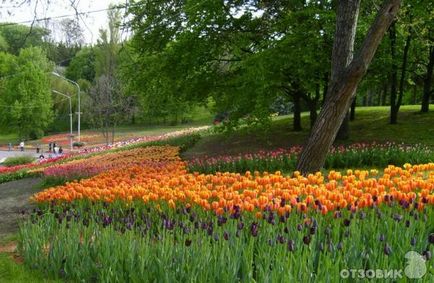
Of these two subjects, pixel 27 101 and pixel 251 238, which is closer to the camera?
pixel 251 238

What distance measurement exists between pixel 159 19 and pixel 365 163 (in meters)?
9.70

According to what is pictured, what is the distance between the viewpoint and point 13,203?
37.5 feet

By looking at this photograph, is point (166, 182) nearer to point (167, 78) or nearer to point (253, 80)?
point (253, 80)

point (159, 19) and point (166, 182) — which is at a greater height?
point (159, 19)

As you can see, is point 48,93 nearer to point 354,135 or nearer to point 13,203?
point 354,135

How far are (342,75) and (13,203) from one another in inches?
313

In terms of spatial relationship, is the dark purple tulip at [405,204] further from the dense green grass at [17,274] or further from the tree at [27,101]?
the tree at [27,101]

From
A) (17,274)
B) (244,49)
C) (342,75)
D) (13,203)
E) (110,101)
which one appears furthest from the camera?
(110,101)

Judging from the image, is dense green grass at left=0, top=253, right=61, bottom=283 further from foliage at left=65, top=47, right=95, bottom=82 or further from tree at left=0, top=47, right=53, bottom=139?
foliage at left=65, top=47, right=95, bottom=82

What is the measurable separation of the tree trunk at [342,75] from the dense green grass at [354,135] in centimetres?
690

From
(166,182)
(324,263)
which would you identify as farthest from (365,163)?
(324,263)

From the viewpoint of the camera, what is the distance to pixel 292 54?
14500mm

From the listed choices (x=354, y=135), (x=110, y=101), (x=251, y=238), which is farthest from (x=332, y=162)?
(x=110, y=101)

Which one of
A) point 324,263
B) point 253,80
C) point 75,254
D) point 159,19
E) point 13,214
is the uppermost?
point 159,19
